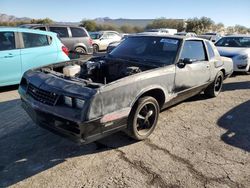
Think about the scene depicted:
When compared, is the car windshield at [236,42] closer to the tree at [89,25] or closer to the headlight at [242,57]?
the headlight at [242,57]

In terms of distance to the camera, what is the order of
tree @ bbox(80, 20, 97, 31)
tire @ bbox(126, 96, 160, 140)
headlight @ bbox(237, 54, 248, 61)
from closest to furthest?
tire @ bbox(126, 96, 160, 140) → headlight @ bbox(237, 54, 248, 61) → tree @ bbox(80, 20, 97, 31)

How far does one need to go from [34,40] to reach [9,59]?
91cm

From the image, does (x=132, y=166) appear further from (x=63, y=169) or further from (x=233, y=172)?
(x=233, y=172)

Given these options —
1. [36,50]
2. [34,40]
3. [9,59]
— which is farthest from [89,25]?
[9,59]

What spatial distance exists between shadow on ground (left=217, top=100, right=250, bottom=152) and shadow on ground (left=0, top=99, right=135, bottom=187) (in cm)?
168

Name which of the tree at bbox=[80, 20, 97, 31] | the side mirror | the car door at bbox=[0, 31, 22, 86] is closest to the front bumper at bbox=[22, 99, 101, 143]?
the side mirror

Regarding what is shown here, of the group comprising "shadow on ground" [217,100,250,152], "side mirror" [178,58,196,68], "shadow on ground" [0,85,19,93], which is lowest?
"shadow on ground" [0,85,19,93]

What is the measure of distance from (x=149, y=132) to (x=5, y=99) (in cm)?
367

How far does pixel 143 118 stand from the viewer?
393 centimetres

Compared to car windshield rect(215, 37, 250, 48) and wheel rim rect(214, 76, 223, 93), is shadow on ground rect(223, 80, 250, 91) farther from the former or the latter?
car windshield rect(215, 37, 250, 48)

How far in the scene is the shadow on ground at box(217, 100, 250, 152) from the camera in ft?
13.2

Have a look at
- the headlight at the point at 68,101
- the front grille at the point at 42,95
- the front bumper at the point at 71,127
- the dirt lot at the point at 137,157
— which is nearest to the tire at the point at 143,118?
the dirt lot at the point at 137,157

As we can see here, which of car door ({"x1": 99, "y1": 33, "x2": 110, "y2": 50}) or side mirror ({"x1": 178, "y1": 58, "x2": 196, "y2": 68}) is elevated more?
side mirror ({"x1": 178, "y1": 58, "x2": 196, "y2": 68})

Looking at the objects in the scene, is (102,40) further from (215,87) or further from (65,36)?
(215,87)
